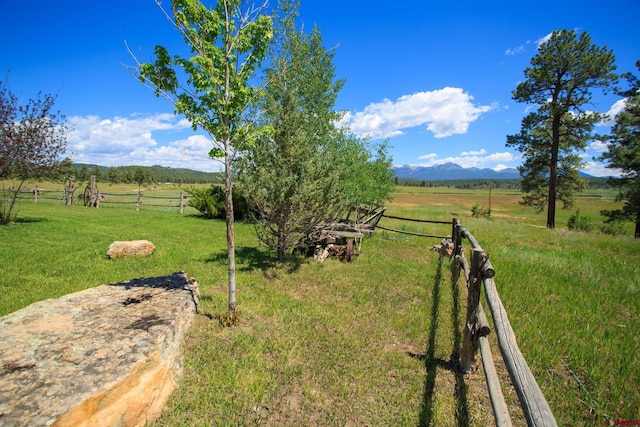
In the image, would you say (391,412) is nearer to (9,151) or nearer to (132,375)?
(132,375)

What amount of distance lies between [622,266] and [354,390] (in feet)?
35.9

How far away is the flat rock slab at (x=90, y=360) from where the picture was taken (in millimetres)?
2596

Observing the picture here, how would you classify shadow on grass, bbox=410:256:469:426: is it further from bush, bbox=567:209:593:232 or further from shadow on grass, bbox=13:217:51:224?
bush, bbox=567:209:593:232

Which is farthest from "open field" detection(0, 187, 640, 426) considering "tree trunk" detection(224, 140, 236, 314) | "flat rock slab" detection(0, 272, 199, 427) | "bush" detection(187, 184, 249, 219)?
"bush" detection(187, 184, 249, 219)

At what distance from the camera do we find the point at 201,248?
1145 centimetres

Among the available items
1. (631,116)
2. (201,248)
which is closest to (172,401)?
(201,248)

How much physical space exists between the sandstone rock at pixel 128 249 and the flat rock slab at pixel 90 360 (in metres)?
5.26

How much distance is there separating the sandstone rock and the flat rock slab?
526cm

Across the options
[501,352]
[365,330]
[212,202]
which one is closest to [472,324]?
[501,352]

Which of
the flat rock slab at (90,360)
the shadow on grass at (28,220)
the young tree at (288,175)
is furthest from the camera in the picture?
the shadow on grass at (28,220)

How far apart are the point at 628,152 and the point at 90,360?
94.8ft

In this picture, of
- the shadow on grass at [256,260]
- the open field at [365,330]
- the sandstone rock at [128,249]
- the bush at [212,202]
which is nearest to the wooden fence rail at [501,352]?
the open field at [365,330]

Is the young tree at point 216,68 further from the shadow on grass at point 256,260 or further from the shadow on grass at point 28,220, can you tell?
the shadow on grass at point 28,220

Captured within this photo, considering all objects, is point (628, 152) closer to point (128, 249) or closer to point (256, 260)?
point (256, 260)
